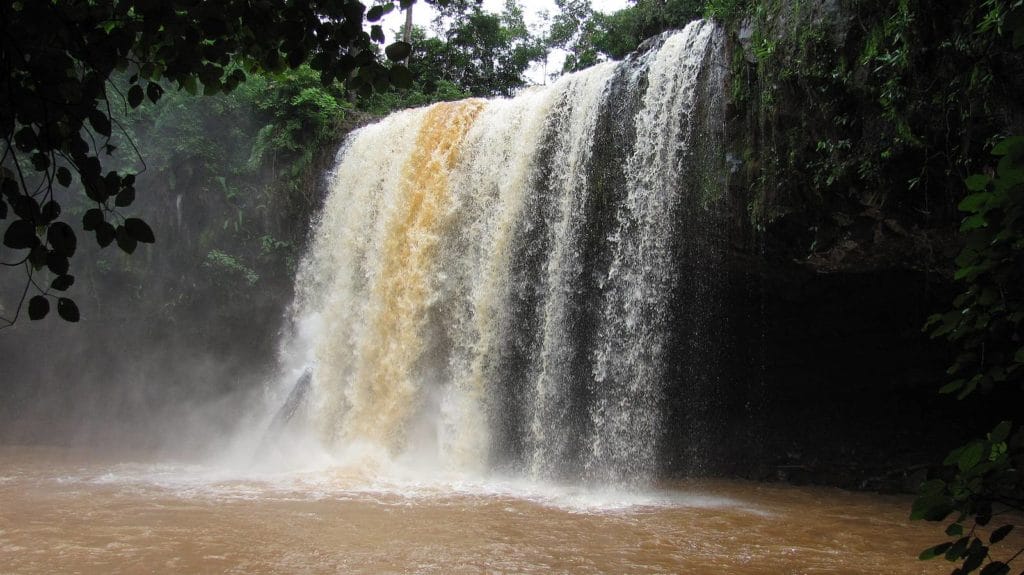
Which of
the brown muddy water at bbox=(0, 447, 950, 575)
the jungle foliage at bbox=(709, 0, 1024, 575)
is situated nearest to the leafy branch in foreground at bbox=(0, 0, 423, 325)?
the brown muddy water at bbox=(0, 447, 950, 575)

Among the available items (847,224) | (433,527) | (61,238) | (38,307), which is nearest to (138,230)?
(61,238)

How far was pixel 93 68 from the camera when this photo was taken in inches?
77.2

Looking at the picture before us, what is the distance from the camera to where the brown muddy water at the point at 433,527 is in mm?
5562

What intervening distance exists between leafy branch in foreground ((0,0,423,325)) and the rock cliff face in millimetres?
5865

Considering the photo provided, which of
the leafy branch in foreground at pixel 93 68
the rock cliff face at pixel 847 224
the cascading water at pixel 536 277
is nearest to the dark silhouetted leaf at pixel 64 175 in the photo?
the leafy branch in foreground at pixel 93 68

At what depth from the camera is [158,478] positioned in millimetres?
9492

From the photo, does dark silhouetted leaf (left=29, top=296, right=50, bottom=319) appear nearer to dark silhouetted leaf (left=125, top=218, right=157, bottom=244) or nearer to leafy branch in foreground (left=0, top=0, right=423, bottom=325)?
leafy branch in foreground (left=0, top=0, right=423, bottom=325)

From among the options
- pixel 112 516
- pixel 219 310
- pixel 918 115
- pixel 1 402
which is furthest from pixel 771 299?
pixel 1 402

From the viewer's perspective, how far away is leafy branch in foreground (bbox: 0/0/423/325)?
177 cm

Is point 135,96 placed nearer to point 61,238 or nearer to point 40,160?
point 40,160

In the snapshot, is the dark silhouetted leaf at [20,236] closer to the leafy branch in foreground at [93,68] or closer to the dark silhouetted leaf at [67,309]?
the leafy branch in foreground at [93,68]

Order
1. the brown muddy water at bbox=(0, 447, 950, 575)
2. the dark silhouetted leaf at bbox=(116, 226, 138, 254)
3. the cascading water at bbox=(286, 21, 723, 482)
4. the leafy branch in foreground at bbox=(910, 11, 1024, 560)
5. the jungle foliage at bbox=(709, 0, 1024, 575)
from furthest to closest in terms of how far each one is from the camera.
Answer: the cascading water at bbox=(286, 21, 723, 482) < the jungle foliage at bbox=(709, 0, 1024, 575) < the brown muddy water at bbox=(0, 447, 950, 575) < the dark silhouetted leaf at bbox=(116, 226, 138, 254) < the leafy branch in foreground at bbox=(910, 11, 1024, 560)

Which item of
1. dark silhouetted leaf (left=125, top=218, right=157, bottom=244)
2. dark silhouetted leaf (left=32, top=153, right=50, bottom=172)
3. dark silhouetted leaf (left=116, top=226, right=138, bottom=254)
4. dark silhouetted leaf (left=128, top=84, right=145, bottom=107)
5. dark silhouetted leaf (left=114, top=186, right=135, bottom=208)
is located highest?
dark silhouetted leaf (left=128, top=84, right=145, bottom=107)

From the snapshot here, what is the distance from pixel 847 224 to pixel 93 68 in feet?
24.1
